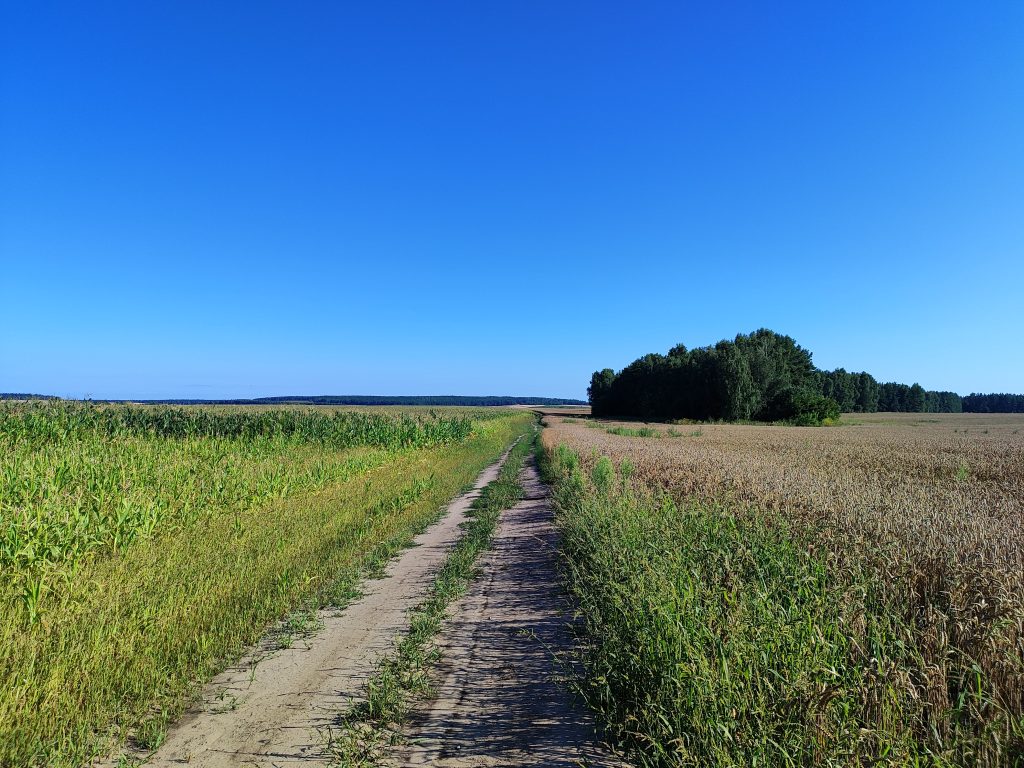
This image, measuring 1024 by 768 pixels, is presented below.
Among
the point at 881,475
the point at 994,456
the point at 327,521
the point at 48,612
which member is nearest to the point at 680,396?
the point at 994,456

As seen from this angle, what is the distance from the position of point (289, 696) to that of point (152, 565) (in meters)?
3.83

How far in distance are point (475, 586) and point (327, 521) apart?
4.21 m

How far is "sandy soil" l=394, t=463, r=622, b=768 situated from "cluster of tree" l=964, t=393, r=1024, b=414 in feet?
603

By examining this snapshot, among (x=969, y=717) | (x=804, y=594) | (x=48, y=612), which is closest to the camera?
(x=969, y=717)

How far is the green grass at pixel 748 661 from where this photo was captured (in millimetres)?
2521

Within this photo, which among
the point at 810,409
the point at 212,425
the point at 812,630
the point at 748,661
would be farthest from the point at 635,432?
the point at 810,409

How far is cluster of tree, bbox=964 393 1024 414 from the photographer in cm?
13844

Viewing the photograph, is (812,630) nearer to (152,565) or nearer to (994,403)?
(152,565)

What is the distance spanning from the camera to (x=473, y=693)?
13.8 ft

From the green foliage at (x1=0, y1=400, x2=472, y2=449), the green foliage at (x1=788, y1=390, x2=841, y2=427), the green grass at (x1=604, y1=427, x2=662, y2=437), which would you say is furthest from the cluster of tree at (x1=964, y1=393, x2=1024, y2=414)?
the green foliage at (x1=0, y1=400, x2=472, y2=449)

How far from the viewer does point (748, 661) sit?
9.99 feet

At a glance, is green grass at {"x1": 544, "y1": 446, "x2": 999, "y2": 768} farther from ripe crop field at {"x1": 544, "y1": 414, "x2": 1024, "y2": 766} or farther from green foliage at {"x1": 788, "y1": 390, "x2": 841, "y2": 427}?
green foliage at {"x1": 788, "y1": 390, "x2": 841, "y2": 427}

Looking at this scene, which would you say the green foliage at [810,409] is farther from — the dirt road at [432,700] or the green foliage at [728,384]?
the dirt road at [432,700]

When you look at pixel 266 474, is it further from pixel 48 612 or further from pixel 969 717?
pixel 969 717
